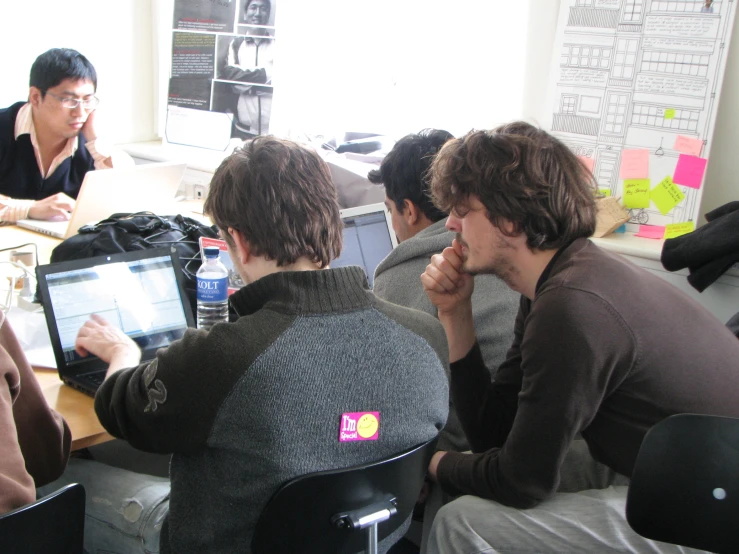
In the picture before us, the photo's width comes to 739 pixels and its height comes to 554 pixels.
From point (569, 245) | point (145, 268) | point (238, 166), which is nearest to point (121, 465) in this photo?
point (145, 268)

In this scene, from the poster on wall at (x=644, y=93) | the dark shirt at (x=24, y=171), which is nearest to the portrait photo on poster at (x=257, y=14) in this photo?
the dark shirt at (x=24, y=171)

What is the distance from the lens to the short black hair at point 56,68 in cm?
309

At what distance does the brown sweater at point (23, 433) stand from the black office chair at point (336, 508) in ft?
1.27

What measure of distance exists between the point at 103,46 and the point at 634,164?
303 centimetres

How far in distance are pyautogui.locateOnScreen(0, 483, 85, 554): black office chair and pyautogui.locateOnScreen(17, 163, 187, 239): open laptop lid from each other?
1500mm

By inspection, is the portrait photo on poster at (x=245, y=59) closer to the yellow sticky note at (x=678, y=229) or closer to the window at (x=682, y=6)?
the window at (x=682, y=6)

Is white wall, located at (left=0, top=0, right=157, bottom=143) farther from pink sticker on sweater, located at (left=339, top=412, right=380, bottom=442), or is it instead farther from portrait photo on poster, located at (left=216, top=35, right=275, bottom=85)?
pink sticker on sweater, located at (left=339, top=412, right=380, bottom=442)

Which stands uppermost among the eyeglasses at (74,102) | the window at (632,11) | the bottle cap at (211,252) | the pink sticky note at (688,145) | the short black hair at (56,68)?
the window at (632,11)

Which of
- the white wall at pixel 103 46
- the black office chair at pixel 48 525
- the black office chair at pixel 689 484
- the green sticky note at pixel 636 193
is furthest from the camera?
the white wall at pixel 103 46

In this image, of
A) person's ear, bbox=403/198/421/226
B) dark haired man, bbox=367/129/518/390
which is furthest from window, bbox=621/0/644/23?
dark haired man, bbox=367/129/518/390

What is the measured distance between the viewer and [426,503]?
1800 mm

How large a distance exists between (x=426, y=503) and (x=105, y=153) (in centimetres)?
224

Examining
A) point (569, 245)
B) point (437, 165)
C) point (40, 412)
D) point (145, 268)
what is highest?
point (437, 165)

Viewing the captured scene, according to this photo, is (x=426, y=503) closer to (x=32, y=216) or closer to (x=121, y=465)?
(x=121, y=465)
